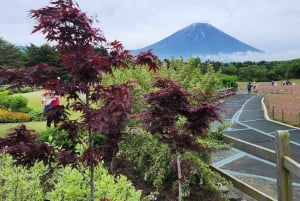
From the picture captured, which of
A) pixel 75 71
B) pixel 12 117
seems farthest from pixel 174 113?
pixel 12 117

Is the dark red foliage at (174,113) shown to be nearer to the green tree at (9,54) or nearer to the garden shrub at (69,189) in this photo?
the garden shrub at (69,189)

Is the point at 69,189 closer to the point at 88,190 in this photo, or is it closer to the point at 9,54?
the point at 88,190

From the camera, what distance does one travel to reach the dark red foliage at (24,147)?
11.4 feet

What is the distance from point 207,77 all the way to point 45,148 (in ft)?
12.4

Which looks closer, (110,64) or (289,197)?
(110,64)

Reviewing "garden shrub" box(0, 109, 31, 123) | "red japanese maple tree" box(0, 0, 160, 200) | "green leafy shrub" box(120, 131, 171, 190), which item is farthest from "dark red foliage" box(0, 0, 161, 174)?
"garden shrub" box(0, 109, 31, 123)

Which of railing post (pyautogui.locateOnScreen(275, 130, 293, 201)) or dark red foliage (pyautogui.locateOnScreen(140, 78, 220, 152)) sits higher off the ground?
dark red foliage (pyautogui.locateOnScreen(140, 78, 220, 152))

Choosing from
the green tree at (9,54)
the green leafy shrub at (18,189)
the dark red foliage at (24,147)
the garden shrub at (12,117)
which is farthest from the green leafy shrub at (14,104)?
the green tree at (9,54)

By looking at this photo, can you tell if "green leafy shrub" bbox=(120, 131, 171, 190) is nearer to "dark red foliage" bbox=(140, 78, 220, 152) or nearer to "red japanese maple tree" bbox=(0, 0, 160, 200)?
"dark red foliage" bbox=(140, 78, 220, 152)

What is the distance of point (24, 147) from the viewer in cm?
342

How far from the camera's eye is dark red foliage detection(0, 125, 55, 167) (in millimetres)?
3469

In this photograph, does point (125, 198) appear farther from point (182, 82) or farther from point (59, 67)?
point (182, 82)

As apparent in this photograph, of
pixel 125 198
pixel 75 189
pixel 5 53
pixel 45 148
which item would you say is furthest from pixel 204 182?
pixel 5 53

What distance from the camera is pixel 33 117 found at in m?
17.6
